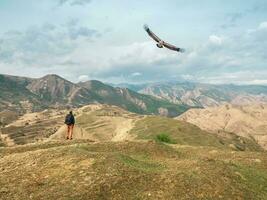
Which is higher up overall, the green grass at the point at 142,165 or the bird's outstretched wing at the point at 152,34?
the bird's outstretched wing at the point at 152,34

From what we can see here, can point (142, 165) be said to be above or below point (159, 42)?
below

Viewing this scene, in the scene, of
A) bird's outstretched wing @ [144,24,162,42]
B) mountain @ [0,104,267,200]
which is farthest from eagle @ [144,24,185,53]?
mountain @ [0,104,267,200]

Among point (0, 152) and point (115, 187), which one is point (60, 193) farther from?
point (0, 152)

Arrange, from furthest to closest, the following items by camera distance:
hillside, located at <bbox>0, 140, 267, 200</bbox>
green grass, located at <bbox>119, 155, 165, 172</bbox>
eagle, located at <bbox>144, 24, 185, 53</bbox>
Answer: eagle, located at <bbox>144, 24, 185, 53</bbox> → green grass, located at <bbox>119, 155, 165, 172</bbox> → hillside, located at <bbox>0, 140, 267, 200</bbox>

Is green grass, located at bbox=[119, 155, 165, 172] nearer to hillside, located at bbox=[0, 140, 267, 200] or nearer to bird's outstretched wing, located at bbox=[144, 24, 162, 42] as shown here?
hillside, located at bbox=[0, 140, 267, 200]

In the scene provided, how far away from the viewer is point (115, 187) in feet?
124

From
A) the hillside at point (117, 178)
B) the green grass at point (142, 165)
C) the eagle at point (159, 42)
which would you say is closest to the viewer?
the hillside at point (117, 178)

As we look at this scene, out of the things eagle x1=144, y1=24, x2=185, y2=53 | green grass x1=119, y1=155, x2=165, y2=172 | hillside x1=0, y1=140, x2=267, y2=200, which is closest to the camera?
hillside x1=0, y1=140, x2=267, y2=200

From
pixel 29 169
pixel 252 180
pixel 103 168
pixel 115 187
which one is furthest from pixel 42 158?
pixel 252 180

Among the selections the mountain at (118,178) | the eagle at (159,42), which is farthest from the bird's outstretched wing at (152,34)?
the mountain at (118,178)

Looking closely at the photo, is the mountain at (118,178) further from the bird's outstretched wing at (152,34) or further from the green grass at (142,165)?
the bird's outstretched wing at (152,34)

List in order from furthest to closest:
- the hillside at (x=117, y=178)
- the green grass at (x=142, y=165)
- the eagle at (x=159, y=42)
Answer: the eagle at (x=159, y=42) → the green grass at (x=142, y=165) → the hillside at (x=117, y=178)

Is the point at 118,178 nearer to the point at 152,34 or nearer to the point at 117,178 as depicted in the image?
the point at 117,178

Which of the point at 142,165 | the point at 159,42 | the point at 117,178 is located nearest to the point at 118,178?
the point at 117,178
